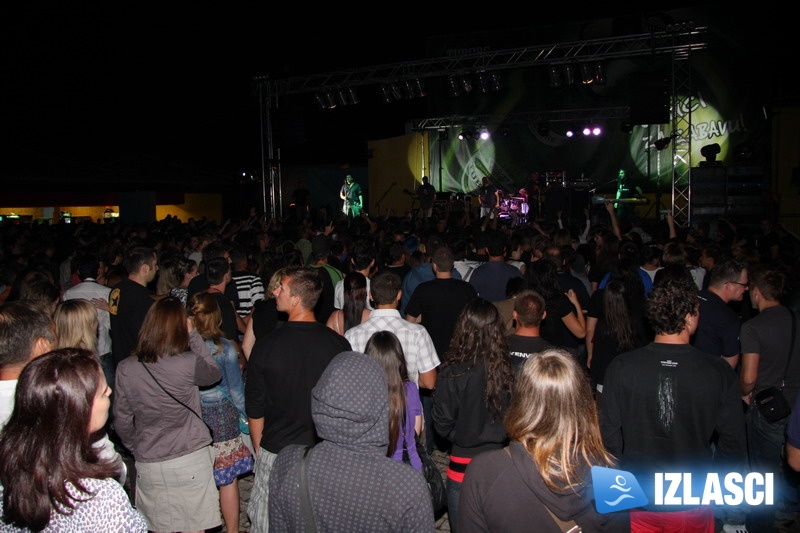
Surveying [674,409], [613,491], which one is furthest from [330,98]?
[613,491]

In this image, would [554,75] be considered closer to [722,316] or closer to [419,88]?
[419,88]

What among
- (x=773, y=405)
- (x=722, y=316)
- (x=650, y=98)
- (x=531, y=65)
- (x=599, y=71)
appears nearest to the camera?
(x=773, y=405)

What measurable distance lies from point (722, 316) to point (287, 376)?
2.83 metres

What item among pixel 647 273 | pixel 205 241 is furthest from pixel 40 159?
pixel 647 273

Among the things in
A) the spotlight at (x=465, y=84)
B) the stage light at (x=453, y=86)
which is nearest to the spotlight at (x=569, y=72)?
the spotlight at (x=465, y=84)

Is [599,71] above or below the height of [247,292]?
above

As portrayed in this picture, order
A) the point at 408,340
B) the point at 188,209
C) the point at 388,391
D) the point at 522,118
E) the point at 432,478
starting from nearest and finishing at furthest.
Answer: the point at 388,391, the point at 432,478, the point at 408,340, the point at 522,118, the point at 188,209

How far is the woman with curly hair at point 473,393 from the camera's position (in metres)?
3.15

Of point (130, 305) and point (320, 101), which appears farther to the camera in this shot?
point (320, 101)

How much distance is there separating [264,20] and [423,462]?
15.1 m

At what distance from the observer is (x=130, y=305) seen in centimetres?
477

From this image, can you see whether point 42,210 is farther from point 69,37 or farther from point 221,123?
point 69,37

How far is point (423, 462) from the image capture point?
3082 mm

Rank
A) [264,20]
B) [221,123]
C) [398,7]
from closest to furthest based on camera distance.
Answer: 1. [264,20]
2. [398,7]
3. [221,123]
